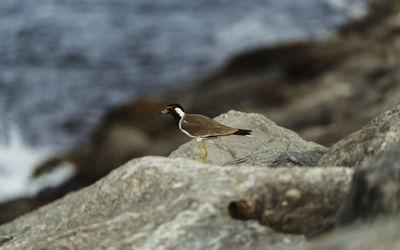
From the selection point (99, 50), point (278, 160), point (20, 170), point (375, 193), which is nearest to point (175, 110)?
point (278, 160)

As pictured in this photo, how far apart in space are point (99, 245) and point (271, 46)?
2622cm

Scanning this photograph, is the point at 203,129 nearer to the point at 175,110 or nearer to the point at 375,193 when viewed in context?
the point at 175,110

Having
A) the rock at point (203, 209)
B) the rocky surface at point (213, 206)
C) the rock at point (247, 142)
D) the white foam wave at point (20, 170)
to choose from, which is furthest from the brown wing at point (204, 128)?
the white foam wave at point (20, 170)

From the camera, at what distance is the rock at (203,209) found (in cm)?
475

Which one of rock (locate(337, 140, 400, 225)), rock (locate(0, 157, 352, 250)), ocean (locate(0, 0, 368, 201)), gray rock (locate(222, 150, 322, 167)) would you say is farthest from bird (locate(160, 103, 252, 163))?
ocean (locate(0, 0, 368, 201))

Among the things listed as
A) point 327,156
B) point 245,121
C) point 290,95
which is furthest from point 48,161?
point 327,156

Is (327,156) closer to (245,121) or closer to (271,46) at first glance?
(245,121)

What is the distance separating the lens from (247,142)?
1006cm

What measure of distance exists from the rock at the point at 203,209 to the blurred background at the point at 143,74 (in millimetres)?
11147

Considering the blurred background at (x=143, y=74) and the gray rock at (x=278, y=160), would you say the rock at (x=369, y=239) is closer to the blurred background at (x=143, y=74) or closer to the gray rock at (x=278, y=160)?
the gray rock at (x=278, y=160)

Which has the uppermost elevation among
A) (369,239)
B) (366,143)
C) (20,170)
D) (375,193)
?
(20,170)

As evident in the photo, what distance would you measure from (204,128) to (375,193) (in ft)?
18.1

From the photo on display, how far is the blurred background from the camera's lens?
2062 centimetres

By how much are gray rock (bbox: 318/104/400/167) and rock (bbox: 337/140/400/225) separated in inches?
76.6
